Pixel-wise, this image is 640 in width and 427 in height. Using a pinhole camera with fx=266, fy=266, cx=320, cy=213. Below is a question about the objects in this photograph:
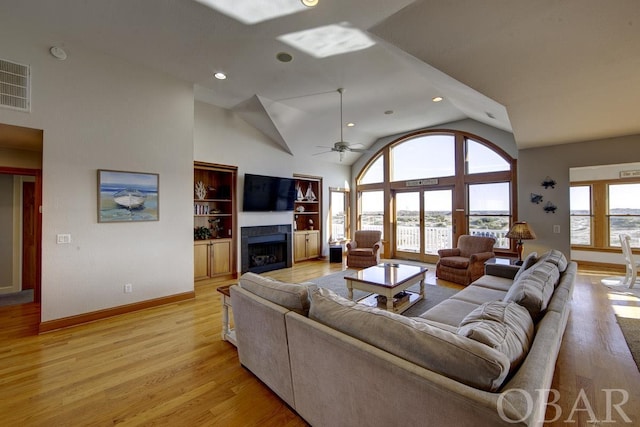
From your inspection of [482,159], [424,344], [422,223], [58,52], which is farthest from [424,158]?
[58,52]

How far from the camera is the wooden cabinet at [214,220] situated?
5.22 metres

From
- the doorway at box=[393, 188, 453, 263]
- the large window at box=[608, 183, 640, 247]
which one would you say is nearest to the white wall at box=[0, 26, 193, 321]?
the doorway at box=[393, 188, 453, 263]

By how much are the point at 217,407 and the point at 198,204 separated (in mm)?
4310

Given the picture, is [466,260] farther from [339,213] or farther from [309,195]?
[309,195]

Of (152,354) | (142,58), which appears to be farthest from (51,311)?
(142,58)

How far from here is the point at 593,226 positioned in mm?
6500

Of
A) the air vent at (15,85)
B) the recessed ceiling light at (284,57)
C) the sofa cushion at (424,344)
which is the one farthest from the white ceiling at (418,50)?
the sofa cushion at (424,344)

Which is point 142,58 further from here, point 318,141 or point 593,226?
point 593,226

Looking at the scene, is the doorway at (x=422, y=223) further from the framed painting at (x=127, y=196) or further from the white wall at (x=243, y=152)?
the framed painting at (x=127, y=196)

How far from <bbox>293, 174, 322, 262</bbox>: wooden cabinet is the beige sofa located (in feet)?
16.2

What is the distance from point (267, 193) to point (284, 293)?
4.42 metres

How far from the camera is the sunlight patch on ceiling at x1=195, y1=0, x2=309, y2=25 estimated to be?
8.44 ft

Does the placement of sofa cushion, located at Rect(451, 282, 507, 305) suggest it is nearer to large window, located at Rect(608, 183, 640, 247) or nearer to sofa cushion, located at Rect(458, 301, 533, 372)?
sofa cushion, located at Rect(458, 301, 533, 372)

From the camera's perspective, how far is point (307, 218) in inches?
304
